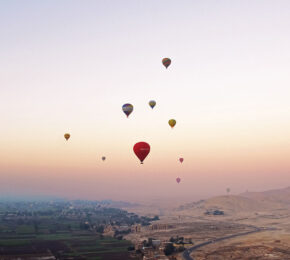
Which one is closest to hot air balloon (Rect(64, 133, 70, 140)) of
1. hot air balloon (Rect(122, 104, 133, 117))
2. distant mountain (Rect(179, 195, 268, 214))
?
hot air balloon (Rect(122, 104, 133, 117))

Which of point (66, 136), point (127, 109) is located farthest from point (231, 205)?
point (127, 109)

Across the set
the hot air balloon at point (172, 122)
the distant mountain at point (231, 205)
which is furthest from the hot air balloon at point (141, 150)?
the distant mountain at point (231, 205)

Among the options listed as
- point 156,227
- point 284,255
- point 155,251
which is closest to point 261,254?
point 284,255

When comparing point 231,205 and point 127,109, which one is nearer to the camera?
point 127,109

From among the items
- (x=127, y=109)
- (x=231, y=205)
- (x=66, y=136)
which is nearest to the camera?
(x=127, y=109)

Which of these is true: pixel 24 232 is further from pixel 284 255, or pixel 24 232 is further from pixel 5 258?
pixel 284 255

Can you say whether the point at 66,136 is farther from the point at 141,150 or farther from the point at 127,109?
the point at 141,150

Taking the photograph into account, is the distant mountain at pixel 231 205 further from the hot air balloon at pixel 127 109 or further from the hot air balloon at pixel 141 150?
the hot air balloon at pixel 141 150

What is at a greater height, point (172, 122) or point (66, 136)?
point (66, 136)

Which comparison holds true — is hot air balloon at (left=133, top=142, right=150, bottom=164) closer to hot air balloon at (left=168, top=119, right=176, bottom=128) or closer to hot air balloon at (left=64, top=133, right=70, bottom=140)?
hot air balloon at (left=168, top=119, right=176, bottom=128)
